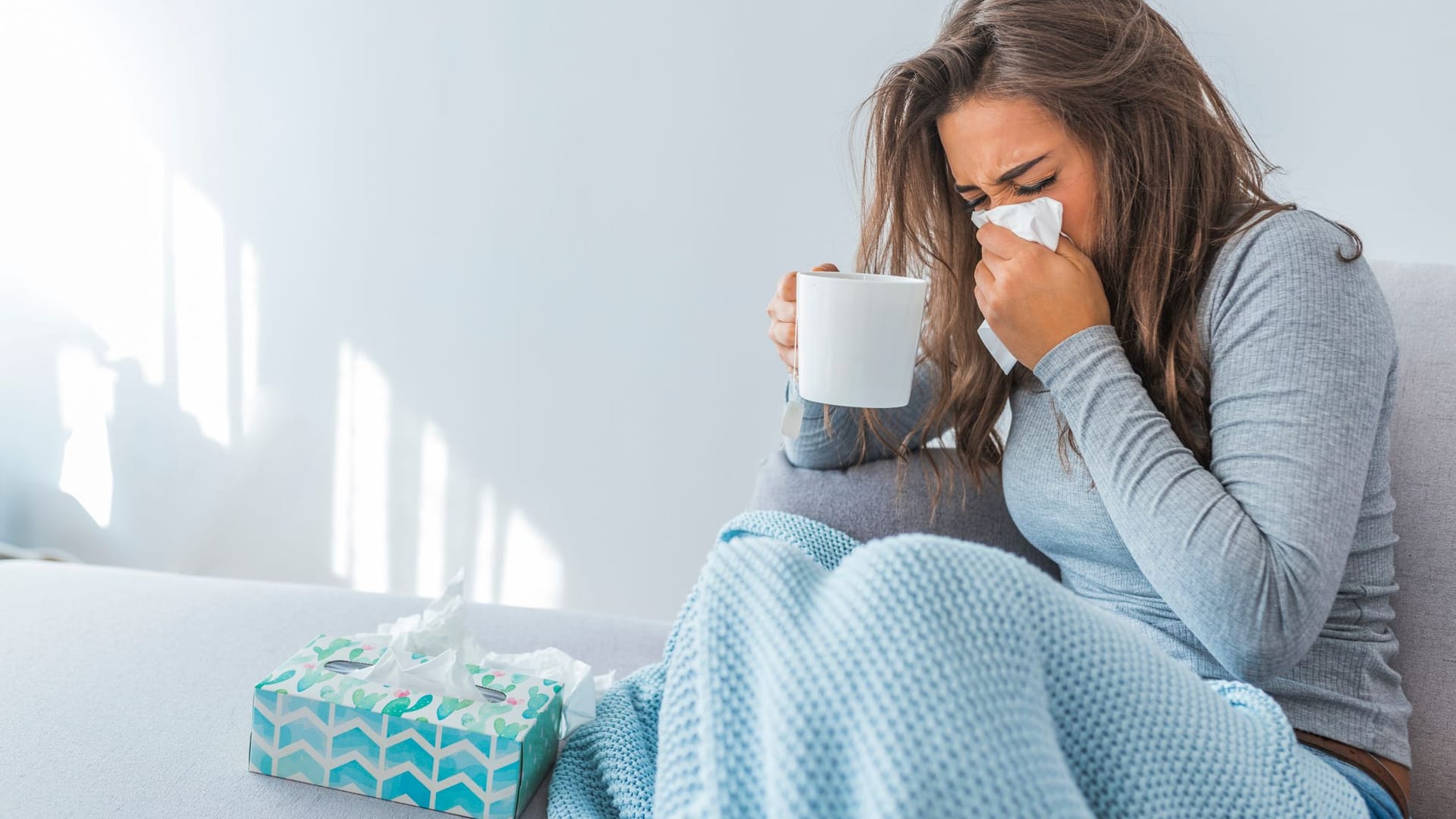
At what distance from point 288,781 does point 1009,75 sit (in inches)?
31.3

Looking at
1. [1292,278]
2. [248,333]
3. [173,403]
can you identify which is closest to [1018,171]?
[1292,278]

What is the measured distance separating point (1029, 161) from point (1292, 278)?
0.23 meters

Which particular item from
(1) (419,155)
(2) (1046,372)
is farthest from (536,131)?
(2) (1046,372)

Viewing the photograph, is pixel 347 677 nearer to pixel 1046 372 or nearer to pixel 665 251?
pixel 1046 372

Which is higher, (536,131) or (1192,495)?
(536,131)

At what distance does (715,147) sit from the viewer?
1615mm

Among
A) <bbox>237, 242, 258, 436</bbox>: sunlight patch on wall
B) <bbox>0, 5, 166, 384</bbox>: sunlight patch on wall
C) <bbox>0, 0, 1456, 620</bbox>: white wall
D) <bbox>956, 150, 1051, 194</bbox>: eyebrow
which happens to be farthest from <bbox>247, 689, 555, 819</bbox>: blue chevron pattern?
<bbox>0, 5, 166, 384</bbox>: sunlight patch on wall

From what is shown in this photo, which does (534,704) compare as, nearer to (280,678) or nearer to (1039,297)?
(280,678)

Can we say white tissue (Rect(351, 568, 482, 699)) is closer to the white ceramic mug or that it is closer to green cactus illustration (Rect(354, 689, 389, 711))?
green cactus illustration (Rect(354, 689, 389, 711))

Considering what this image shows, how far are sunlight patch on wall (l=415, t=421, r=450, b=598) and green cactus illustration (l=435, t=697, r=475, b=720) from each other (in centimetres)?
115

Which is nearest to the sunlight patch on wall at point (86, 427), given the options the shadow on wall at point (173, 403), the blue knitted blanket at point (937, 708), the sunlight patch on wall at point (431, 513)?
the shadow on wall at point (173, 403)

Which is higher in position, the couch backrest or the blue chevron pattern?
Result: the couch backrest

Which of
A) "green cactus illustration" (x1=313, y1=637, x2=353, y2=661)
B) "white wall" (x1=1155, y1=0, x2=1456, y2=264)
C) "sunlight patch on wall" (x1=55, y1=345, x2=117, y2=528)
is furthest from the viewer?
"sunlight patch on wall" (x1=55, y1=345, x2=117, y2=528)

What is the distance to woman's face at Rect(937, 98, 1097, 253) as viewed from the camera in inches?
34.2
